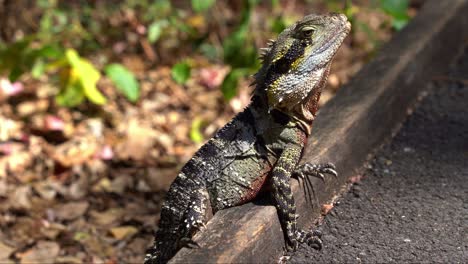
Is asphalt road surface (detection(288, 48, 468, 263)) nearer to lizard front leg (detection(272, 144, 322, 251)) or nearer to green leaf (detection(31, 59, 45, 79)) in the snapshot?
lizard front leg (detection(272, 144, 322, 251))

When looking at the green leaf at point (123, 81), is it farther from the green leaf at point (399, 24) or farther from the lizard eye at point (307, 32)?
the lizard eye at point (307, 32)

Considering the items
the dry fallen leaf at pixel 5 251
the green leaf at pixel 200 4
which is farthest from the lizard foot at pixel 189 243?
the green leaf at pixel 200 4

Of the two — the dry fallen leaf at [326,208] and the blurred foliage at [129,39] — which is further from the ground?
the blurred foliage at [129,39]

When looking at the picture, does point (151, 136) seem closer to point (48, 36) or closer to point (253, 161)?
point (48, 36)

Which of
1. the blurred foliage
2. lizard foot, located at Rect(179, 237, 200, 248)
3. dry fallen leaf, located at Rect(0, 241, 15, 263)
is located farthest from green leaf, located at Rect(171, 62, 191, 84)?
lizard foot, located at Rect(179, 237, 200, 248)

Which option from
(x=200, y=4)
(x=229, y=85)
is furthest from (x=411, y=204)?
(x=200, y=4)

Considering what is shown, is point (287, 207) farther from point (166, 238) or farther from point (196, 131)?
point (196, 131)
